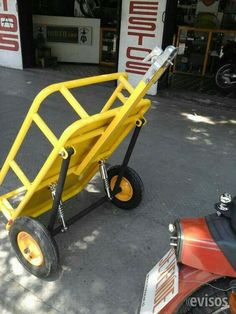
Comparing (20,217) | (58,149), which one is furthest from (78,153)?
(20,217)

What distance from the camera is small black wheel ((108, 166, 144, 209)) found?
3.29 meters

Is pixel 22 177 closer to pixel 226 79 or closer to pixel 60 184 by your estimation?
pixel 60 184

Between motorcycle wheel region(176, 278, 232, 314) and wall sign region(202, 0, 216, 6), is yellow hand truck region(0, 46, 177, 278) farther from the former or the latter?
wall sign region(202, 0, 216, 6)

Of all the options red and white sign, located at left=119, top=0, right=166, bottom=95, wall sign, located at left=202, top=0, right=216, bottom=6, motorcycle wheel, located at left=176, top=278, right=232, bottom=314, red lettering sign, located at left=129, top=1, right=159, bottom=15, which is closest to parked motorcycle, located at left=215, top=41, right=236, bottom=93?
red and white sign, located at left=119, top=0, right=166, bottom=95

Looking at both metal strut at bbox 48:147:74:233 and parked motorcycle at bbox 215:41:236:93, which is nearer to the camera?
metal strut at bbox 48:147:74:233

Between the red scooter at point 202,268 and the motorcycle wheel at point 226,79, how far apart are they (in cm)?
637

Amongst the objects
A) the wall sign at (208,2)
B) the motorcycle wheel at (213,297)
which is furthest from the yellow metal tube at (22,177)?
the wall sign at (208,2)

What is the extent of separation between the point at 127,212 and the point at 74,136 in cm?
144

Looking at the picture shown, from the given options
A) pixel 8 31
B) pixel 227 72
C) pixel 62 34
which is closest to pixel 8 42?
pixel 8 31

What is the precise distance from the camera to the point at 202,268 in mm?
1795

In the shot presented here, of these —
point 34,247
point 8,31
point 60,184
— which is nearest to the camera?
point 60,184

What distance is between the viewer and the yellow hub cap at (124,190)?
3.36 meters

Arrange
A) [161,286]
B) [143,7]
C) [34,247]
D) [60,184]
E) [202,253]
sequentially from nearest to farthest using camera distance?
[202,253] → [161,286] → [60,184] → [34,247] → [143,7]

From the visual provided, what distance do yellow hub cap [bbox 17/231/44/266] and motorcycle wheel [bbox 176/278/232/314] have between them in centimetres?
117
